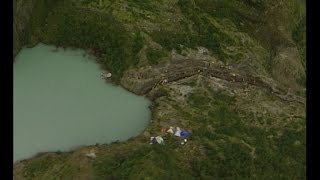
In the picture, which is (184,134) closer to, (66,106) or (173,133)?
(173,133)

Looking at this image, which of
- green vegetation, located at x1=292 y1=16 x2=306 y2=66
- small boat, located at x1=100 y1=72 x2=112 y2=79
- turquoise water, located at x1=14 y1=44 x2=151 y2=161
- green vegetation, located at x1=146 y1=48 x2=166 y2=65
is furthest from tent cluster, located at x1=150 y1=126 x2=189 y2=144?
green vegetation, located at x1=292 y1=16 x2=306 y2=66

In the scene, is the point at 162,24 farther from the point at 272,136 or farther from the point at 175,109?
the point at 272,136

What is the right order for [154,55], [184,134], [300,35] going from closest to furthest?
[184,134] → [154,55] → [300,35]

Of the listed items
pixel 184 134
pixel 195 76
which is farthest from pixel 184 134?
A: pixel 195 76
